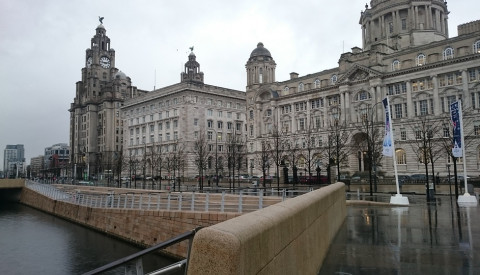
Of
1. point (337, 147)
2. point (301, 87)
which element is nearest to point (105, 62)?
point (301, 87)

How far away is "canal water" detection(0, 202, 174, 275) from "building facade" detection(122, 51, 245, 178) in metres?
54.8

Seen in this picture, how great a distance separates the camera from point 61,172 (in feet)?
543

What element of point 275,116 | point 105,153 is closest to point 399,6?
point 275,116

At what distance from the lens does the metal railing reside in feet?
69.1

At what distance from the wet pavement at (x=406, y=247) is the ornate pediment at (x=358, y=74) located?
58797mm

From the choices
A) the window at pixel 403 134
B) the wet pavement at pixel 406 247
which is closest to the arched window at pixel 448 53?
the window at pixel 403 134

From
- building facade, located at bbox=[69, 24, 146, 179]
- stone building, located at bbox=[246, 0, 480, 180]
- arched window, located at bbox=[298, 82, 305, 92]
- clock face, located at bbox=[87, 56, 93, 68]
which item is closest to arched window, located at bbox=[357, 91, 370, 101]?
stone building, located at bbox=[246, 0, 480, 180]

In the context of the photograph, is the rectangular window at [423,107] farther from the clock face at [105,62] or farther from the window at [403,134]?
the clock face at [105,62]

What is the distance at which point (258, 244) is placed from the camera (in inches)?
155

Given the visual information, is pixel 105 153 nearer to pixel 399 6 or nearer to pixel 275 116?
pixel 275 116

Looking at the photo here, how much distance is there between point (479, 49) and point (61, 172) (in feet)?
529

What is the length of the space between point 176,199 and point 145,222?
541cm

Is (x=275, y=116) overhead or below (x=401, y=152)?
overhead

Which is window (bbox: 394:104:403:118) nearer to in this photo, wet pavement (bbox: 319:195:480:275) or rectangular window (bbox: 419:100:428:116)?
rectangular window (bbox: 419:100:428:116)
